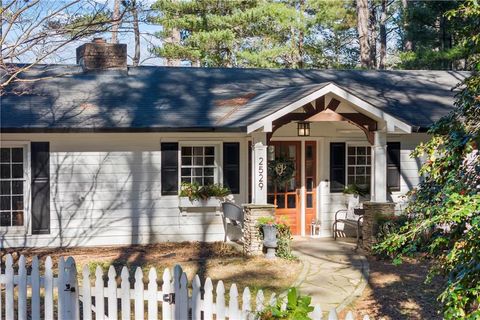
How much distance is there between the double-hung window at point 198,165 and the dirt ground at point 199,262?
1394 millimetres

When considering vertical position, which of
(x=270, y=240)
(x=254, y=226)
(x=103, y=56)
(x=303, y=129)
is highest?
(x=103, y=56)

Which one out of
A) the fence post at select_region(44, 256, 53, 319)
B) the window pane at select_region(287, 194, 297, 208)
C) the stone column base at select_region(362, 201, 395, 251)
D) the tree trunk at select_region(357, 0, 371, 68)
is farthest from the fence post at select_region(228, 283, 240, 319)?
the tree trunk at select_region(357, 0, 371, 68)

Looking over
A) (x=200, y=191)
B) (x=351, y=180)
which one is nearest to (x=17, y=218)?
(x=200, y=191)

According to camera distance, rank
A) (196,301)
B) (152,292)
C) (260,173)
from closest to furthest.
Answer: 1. (196,301)
2. (152,292)
3. (260,173)

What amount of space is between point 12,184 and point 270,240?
549 cm

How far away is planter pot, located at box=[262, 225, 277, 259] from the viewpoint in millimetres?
10320

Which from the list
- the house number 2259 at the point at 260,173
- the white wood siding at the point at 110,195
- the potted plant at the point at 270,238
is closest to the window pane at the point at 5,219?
the white wood siding at the point at 110,195

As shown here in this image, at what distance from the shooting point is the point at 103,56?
48.8 feet

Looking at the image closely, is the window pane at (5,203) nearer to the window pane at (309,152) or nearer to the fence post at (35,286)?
the window pane at (309,152)

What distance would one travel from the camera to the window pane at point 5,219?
11898 millimetres

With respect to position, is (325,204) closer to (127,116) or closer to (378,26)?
(127,116)

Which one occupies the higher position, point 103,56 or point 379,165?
point 103,56

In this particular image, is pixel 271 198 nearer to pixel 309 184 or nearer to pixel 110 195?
pixel 309 184

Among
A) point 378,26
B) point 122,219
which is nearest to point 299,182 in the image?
point 122,219
